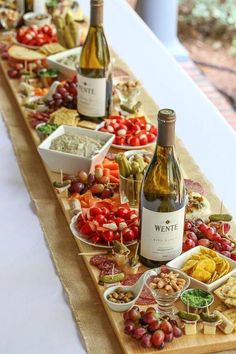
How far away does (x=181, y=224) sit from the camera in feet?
5.44

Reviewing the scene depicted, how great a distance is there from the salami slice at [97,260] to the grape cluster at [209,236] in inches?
6.3

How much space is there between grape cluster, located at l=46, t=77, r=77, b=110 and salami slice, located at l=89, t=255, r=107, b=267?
692 mm

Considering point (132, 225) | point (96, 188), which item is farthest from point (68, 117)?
point (132, 225)

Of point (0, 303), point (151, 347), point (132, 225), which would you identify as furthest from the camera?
point (132, 225)

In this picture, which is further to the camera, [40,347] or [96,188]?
[96,188]

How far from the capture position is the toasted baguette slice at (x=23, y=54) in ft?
8.57

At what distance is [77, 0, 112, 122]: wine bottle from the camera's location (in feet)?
7.22

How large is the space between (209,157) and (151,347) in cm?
80

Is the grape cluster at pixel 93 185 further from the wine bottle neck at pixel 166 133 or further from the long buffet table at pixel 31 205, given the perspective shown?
the wine bottle neck at pixel 166 133

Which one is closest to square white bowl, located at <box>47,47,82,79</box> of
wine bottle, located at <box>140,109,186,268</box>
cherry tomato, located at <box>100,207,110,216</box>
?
cherry tomato, located at <box>100,207,110,216</box>

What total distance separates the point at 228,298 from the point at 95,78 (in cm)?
80

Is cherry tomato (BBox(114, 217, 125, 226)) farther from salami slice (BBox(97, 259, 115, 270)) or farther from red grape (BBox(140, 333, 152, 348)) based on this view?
red grape (BBox(140, 333, 152, 348))

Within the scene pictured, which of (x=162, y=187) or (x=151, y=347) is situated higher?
(x=162, y=187)

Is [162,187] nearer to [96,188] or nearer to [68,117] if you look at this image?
[96,188]
